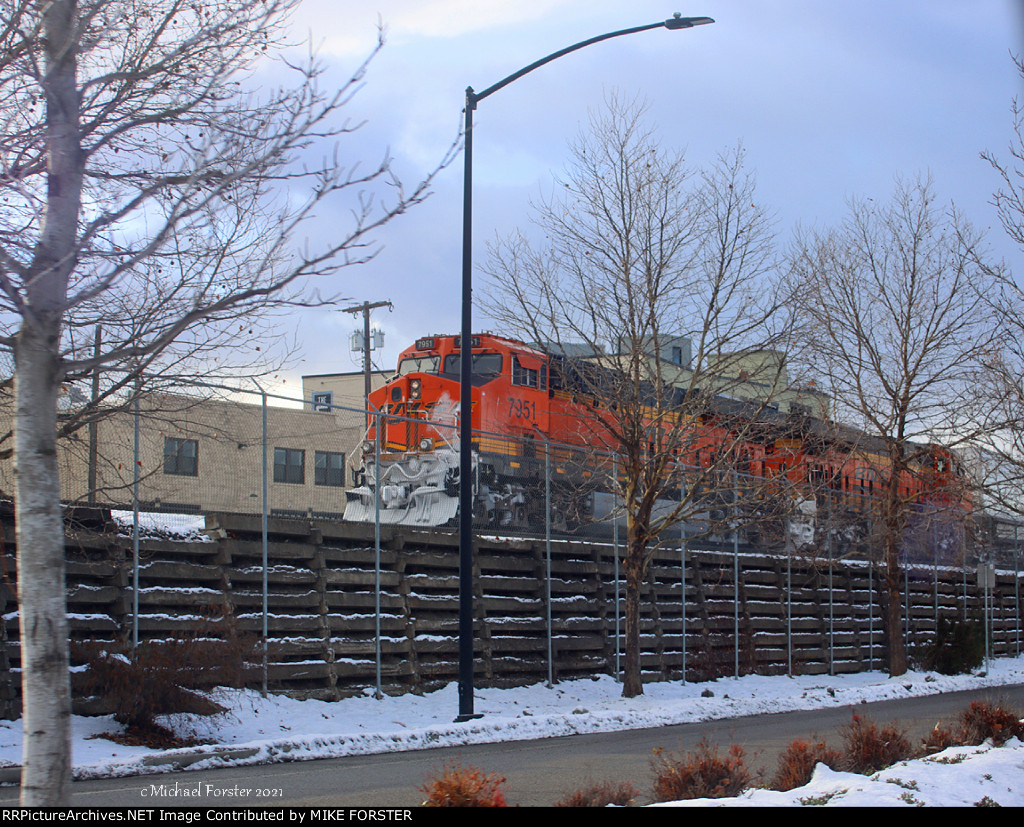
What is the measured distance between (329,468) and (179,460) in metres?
3.16

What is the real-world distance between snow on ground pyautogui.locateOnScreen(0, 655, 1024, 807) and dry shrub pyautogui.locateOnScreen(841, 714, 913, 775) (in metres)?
0.39

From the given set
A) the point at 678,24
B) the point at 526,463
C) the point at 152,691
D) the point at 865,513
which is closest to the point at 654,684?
the point at 526,463

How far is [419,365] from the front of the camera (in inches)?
917

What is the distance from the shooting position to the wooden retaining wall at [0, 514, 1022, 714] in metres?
13.1

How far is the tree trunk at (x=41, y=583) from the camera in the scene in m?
4.89

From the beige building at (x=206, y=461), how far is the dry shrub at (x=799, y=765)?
7269mm

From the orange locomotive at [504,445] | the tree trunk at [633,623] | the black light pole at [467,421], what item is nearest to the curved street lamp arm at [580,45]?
the black light pole at [467,421]

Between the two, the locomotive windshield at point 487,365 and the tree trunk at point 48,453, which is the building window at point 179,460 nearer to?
the tree trunk at point 48,453

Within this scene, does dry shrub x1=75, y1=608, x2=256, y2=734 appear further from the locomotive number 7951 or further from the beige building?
the locomotive number 7951

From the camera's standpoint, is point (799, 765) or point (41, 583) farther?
point (799, 765)

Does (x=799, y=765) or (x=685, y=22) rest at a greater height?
(x=685, y=22)

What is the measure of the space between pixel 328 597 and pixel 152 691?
3998 mm

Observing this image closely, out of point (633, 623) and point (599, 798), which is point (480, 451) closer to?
point (633, 623)

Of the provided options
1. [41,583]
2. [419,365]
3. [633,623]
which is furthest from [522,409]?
[41,583]
